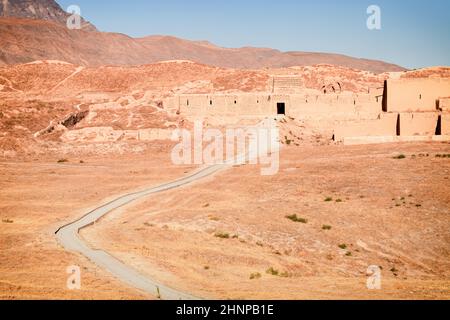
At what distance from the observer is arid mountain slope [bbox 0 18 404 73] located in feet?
354

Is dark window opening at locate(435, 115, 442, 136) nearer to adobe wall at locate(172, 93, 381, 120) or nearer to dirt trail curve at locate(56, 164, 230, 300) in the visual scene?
adobe wall at locate(172, 93, 381, 120)

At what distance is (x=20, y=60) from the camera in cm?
10106

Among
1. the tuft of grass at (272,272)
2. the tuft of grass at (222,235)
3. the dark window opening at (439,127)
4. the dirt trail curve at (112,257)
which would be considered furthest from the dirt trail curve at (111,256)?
the dark window opening at (439,127)

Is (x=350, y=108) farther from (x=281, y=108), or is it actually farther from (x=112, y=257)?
(x=112, y=257)

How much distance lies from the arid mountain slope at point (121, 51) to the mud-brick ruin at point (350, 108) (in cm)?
6596

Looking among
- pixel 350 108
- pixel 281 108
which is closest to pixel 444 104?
pixel 350 108

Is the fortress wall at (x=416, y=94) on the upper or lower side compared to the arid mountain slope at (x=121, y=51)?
lower

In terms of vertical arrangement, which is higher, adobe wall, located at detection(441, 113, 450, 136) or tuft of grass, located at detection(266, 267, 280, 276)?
adobe wall, located at detection(441, 113, 450, 136)

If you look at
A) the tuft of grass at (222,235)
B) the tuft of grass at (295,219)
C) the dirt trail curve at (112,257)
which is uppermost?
the dirt trail curve at (112,257)

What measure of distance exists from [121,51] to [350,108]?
346 feet

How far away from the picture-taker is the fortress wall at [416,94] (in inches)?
1674

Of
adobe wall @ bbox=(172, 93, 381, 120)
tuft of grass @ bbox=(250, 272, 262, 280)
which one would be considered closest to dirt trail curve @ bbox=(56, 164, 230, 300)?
tuft of grass @ bbox=(250, 272, 262, 280)

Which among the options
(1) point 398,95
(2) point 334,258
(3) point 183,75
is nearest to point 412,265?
(2) point 334,258

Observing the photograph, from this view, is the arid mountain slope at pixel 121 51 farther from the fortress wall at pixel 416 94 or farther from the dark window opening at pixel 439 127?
the dark window opening at pixel 439 127
